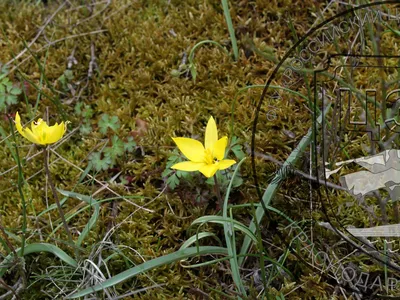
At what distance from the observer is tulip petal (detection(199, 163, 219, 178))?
1.39 m

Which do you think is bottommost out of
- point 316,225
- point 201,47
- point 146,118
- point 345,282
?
point 345,282

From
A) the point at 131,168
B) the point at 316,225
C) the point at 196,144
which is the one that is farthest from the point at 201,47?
the point at 316,225

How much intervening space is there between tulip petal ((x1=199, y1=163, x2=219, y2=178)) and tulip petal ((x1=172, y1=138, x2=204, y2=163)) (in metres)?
0.06

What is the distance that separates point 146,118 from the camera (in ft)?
6.90

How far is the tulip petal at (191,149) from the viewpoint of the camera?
1502 millimetres

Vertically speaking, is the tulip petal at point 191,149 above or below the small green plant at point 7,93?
below

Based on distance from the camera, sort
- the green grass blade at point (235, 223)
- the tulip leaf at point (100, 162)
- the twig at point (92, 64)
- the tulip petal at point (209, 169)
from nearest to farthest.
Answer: the tulip petal at point (209, 169), the green grass blade at point (235, 223), the tulip leaf at point (100, 162), the twig at point (92, 64)

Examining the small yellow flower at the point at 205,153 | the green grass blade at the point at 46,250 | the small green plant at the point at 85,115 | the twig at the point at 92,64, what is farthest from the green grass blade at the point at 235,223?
the twig at the point at 92,64

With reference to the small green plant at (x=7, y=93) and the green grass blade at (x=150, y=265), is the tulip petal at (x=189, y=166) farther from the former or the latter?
the small green plant at (x=7, y=93)

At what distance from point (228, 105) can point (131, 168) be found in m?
0.45

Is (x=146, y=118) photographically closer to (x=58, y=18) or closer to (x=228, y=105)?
(x=228, y=105)

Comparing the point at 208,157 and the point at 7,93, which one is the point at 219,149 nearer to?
the point at 208,157

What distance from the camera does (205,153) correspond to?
149cm

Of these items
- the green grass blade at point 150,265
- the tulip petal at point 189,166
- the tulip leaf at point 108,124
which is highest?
the tulip petal at point 189,166
